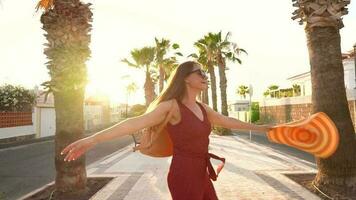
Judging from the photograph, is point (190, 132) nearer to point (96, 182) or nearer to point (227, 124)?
point (227, 124)

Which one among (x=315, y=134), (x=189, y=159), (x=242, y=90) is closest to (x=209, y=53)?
(x=315, y=134)

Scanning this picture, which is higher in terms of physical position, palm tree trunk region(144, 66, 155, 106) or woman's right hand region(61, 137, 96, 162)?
palm tree trunk region(144, 66, 155, 106)

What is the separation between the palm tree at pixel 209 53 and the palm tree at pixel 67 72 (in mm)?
29530

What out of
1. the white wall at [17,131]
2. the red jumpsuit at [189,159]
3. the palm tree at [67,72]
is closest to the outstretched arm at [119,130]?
the red jumpsuit at [189,159]

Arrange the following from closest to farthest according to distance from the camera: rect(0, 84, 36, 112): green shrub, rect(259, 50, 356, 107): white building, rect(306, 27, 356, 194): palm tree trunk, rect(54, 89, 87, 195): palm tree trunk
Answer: rect(306, 27, 356, 194): palm tree trunk, rect(54, 89, 87, 195): palm tree trunk, rect(259, 50, 356, 107): white building, rect(0, 84, 36, 112): green shrub

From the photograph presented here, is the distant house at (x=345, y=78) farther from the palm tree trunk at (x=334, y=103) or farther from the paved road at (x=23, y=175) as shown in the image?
the palm tree trunk at (x=334, y=103)

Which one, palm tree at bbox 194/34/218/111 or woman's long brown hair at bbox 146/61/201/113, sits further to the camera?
palm tree at bbox 194/34/218/111

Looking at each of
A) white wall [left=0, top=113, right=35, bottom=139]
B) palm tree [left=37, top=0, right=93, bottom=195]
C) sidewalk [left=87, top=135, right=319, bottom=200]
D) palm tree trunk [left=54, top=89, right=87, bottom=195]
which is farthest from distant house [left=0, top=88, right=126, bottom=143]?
palm tree trunk [left=54, top=89, right=87, bottom=195]

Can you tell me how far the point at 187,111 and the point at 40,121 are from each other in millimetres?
39259

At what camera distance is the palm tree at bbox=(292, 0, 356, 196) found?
838 cm

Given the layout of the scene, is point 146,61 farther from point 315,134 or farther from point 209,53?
point 315,134

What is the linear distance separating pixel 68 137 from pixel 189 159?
629 centimetres

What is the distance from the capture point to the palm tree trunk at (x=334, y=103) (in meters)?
8.37

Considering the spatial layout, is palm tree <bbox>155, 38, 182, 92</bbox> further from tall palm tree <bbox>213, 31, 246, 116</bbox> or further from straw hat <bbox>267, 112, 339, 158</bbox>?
straw hat <bbox>267, 112, 339, 158</bbox>
